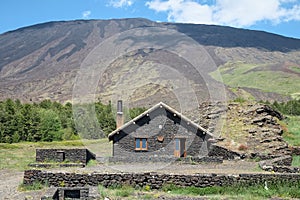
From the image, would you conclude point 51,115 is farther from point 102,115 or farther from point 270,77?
point 270,77

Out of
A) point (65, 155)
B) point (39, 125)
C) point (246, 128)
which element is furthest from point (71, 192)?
point (39, 125)

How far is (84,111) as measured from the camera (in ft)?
263

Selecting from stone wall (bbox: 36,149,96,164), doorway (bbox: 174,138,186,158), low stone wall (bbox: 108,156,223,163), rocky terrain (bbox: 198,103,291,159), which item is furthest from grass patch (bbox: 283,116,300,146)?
stone wall (bbox: 36,149,96,164)

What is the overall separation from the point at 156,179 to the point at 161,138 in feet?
→ 49.5

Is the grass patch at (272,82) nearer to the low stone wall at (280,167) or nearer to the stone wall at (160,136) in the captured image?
the stone wall at (160,136)

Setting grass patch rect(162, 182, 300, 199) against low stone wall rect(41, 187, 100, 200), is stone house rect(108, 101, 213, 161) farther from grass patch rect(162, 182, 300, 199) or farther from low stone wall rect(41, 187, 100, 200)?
low stone wall rect(41, 187, 100, 200)

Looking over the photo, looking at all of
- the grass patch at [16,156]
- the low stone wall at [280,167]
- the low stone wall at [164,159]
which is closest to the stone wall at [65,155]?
the grass patch at [16,156]

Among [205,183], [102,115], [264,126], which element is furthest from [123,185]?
[102,115]

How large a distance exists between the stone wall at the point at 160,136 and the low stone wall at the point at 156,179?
14529 mm

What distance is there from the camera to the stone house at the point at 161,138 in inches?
1154

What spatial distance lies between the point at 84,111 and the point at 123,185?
66.9 m

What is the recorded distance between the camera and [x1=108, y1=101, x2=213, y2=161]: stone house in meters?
29.3

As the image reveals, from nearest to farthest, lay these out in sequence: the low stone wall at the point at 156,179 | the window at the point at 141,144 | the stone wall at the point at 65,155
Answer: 1. the low stone wall at the point at 156,179
2. the stone wall at the point at 65,155
3. the window at the point at 141,144

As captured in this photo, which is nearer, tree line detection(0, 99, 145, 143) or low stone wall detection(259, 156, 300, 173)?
low stone wall detection(259, 156, 300, 173)
